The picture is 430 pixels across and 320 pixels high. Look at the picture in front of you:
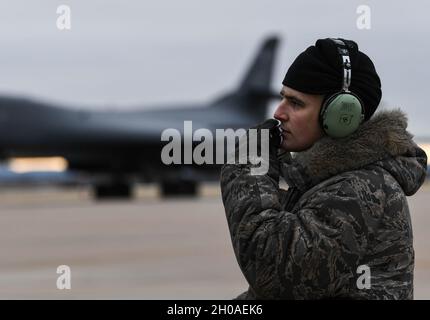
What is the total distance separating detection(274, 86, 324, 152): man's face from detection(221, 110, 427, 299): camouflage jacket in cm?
3

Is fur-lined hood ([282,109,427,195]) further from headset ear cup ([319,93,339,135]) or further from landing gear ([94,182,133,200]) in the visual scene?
landing gear ([94,182,133,200])

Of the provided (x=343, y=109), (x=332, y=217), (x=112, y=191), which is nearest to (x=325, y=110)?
(x=343, y=109)

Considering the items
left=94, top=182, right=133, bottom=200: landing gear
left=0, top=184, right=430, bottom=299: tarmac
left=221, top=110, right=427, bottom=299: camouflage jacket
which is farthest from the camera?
left=94, top=182, right=133, bottom=200: landing gear

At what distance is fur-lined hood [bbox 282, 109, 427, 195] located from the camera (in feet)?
7.96

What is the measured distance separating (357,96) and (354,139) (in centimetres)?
10

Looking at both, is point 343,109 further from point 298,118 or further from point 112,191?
point 112,191

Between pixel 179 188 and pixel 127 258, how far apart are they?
80.0ft

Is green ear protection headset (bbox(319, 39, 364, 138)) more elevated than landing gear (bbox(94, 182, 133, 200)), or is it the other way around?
landing gear (bbox(94, 182, 133, 200))

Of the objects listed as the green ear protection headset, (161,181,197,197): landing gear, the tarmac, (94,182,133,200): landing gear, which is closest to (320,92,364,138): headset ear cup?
the green ear protection headset

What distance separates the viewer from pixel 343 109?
7.73ft

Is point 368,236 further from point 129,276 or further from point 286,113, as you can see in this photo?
point 129,276

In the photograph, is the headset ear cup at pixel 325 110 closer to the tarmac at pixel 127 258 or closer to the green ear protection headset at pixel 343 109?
the green ear protection headset at pixel 343 109

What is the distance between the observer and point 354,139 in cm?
246
